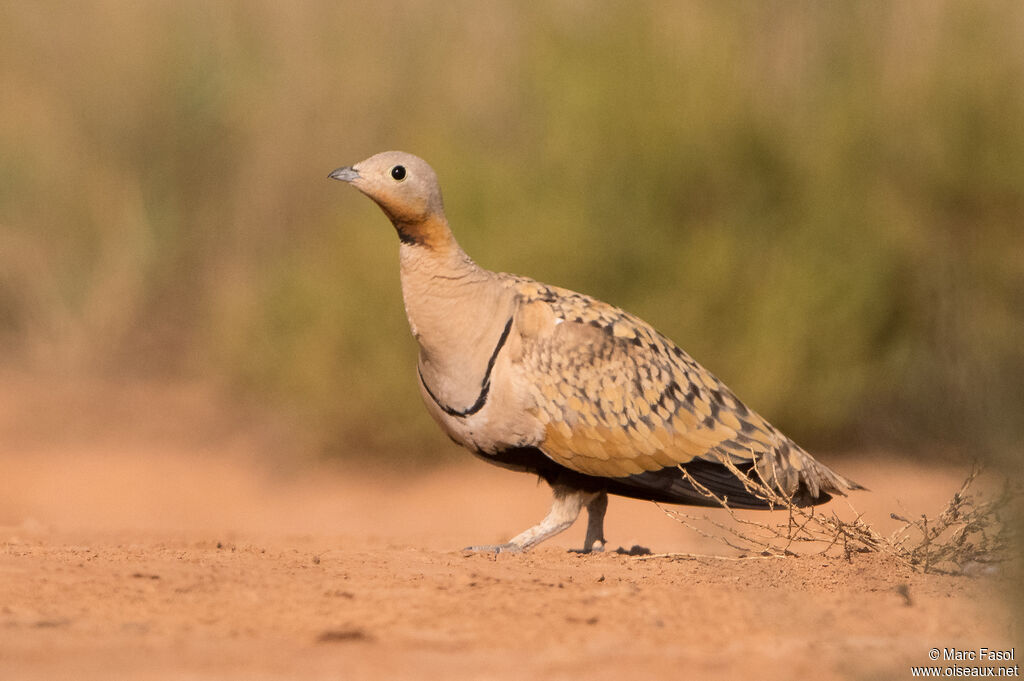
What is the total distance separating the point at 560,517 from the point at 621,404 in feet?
1.90

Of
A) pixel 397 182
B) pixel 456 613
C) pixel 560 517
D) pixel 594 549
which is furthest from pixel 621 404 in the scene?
pixel 456 613

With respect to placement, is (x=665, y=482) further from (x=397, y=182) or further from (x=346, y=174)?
(x=346, y=174)

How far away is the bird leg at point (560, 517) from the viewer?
19.9ft

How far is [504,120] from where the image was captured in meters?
13.8

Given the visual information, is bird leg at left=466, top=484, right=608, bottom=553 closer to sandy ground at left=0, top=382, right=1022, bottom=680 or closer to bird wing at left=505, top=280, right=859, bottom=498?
sandy ground at left=0, top=382, right=1022, bottom=680

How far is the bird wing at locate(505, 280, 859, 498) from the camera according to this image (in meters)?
5.89

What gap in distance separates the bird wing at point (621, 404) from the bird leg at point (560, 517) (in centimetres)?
28

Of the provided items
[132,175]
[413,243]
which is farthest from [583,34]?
[413,243]

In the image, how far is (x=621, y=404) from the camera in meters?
6.05

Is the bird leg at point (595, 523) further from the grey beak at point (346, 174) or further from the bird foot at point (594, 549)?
the grey beak at point (346, 174)

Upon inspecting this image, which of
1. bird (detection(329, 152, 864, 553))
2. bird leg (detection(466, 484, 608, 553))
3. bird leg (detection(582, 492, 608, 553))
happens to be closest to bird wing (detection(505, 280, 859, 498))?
bird (detection(329, 152, 864, 553))

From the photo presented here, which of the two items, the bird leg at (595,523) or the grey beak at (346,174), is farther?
the bird leg at (595,523)

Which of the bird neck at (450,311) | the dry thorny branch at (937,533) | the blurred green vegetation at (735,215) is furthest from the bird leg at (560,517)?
the blurred green vegetation at (735,215)

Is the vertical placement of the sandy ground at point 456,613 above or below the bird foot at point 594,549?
below
